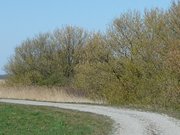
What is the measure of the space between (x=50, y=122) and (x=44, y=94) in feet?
62.5

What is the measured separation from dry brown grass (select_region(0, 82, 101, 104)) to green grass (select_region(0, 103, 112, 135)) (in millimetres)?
12107

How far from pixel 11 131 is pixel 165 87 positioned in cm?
1666

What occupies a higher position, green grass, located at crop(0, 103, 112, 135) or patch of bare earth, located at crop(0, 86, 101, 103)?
patch of bare earth, located at crop(0, 86, 101, 103)

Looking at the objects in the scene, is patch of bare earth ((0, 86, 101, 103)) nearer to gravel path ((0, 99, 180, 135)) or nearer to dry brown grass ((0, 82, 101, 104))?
dry brown grass ((0, 82, 101, 104))

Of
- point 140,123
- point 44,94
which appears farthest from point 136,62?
point 140,123

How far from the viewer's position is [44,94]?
130 feet

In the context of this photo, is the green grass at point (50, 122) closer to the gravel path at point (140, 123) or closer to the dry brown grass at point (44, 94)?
the gravel path at point (140, 123)

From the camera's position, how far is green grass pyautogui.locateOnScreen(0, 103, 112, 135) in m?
17.9

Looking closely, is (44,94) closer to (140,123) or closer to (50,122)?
(50,122)

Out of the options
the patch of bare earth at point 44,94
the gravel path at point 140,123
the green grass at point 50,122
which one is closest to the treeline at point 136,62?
the patch of bare earth at point 44,94

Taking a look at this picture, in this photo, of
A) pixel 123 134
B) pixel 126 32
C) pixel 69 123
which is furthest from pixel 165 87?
pixel 123 134

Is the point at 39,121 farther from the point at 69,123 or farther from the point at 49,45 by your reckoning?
the point at 49,45

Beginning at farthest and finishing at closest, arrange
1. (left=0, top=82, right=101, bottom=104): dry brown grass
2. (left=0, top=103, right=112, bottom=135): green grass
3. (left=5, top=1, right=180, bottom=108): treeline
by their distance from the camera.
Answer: (left=0, top=82, right=101, bottom=104): dry brown grass, (left=5, top=1, right=180, bottom=108): treeline, (left=0, top=103, right=112, bottom=135): green grass

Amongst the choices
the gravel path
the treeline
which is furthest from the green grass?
the treeline
